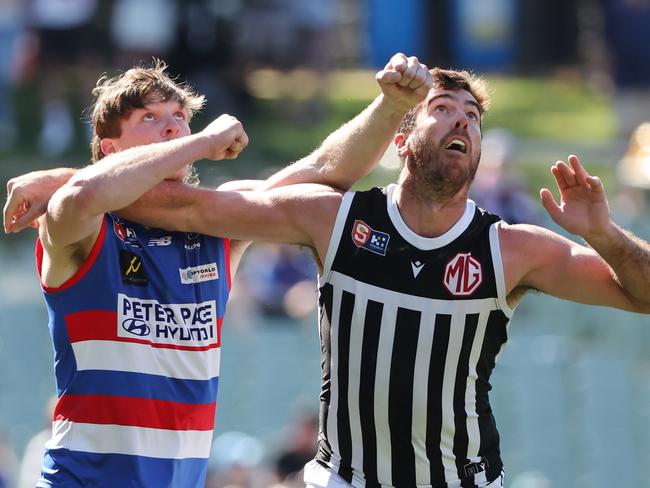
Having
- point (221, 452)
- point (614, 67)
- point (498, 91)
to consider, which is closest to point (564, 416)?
point (221, 452)

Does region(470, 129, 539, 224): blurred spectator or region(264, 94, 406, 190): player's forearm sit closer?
region(264, 94, 406, 190): player's forearm

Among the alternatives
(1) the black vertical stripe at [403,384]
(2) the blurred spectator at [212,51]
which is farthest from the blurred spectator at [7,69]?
Answer: (1) the black vertical stripe at [403,384]

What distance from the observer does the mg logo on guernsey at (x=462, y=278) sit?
4625 mm

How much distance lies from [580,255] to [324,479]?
1.18 metres

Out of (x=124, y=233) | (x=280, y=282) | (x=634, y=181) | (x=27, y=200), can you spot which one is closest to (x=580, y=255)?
(x=124, y=233)

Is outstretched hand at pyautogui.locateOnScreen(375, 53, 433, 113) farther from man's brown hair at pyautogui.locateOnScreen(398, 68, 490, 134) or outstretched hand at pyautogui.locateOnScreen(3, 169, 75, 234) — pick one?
outstretched hand at pyautogui.locateOnScreen(3, 169, 75, 234)

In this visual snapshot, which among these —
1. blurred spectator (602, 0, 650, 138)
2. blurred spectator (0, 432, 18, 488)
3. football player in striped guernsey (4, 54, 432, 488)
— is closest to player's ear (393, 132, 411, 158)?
football player in striped guernsey (4, 54, 432, 488)

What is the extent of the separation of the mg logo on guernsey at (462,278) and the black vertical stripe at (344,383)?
0.34 m

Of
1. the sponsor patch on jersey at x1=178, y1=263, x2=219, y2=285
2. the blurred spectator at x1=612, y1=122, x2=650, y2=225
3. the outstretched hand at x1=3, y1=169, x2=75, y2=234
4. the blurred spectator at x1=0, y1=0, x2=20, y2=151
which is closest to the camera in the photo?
the outstretched hand at x1=3, y1=169, x2=75, y2=234

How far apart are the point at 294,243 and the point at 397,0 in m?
14.9

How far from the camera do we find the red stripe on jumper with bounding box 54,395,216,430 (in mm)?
4418

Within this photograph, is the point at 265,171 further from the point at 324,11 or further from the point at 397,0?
the point at 397,0

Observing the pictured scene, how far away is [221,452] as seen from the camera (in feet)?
30.5

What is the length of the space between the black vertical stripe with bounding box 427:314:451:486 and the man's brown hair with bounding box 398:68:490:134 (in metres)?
0.73
